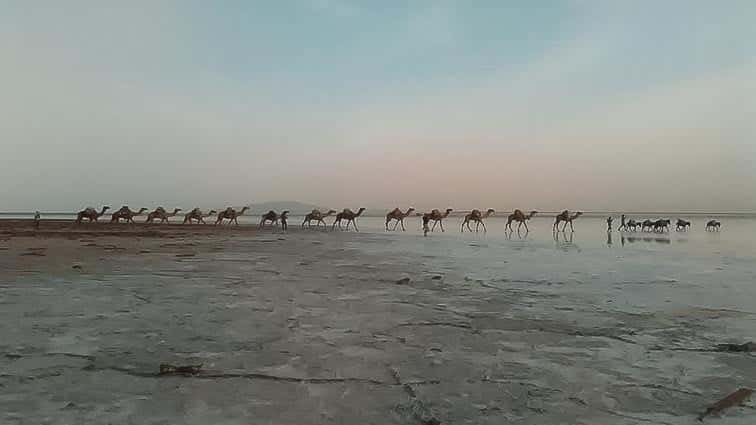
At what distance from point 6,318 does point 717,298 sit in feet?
33.1

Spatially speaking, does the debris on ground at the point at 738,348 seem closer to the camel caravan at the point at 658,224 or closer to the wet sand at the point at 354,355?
the wet sand at the point at 354,355

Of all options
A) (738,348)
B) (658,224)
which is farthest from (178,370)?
(658,224)

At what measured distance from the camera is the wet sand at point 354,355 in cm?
341

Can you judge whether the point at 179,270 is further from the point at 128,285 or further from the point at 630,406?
the point at 630,406

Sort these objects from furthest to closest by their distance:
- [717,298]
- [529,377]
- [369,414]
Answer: [717,298] → [529,377] → [369,414]

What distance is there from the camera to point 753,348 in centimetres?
524

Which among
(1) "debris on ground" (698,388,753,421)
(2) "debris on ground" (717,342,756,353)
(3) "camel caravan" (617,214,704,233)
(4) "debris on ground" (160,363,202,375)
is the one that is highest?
(3) "camel caravan" (617,214,704,233)

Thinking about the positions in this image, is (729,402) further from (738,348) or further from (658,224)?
(658,224)

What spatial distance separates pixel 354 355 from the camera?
476 cm

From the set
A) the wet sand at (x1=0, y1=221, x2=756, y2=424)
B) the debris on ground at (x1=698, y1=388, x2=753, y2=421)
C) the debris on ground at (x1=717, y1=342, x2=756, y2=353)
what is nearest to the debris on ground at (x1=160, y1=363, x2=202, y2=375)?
the wet sand at (x1=0, y1=221, x2=756, y2=424)

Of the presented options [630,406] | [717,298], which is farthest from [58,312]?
[717,298]

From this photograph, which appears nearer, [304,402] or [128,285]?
[304,402]

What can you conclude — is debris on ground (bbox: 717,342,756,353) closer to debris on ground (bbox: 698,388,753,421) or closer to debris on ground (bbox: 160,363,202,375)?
debris on ground (bbox: 698,388,753,421)

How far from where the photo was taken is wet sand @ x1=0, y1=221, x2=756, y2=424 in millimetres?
3410
